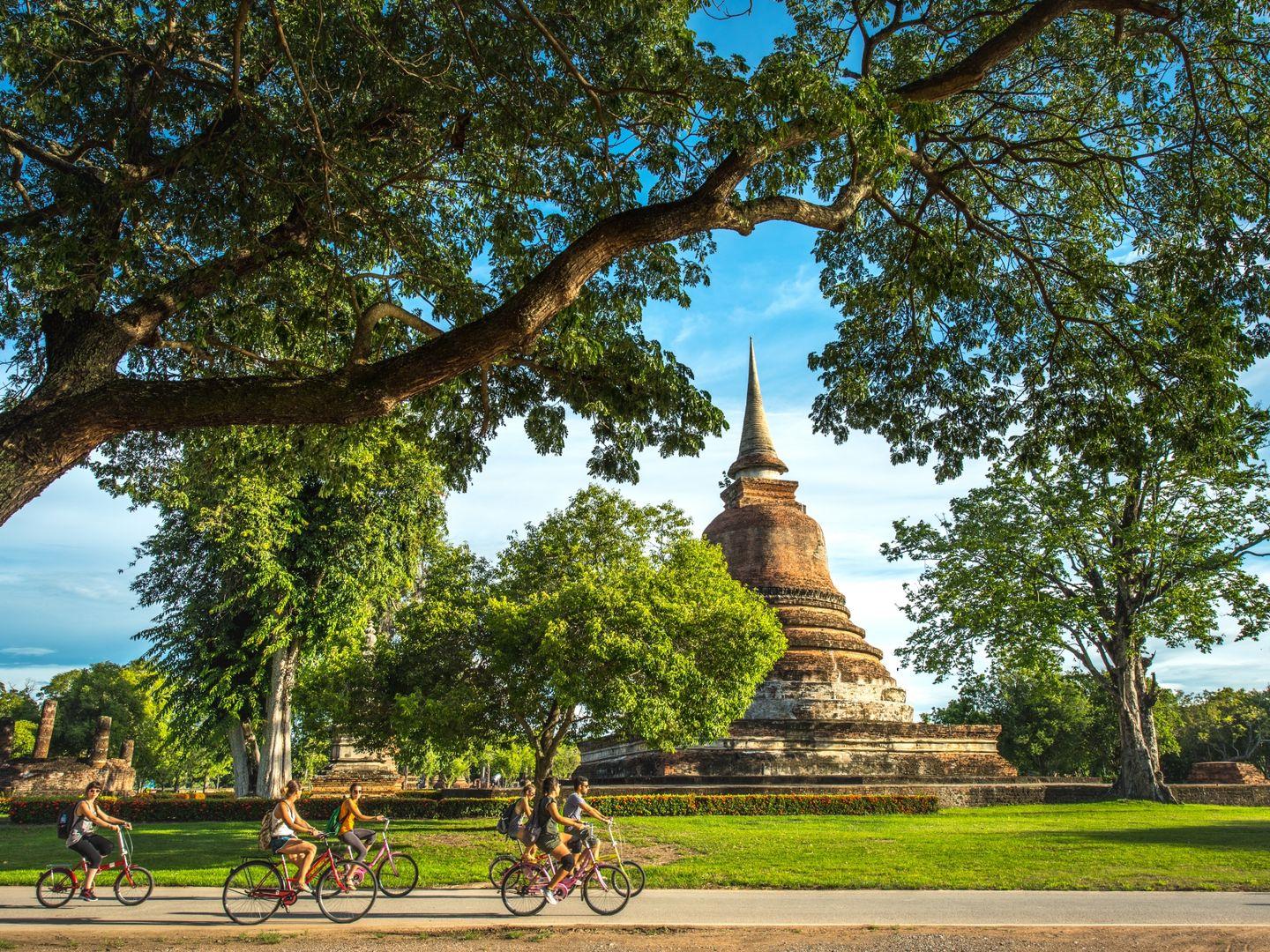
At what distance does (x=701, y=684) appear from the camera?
1678 centimetres

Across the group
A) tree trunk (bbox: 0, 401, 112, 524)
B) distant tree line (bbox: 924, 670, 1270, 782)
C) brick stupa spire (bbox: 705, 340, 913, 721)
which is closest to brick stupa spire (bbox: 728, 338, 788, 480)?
brick stupa spire (bbox: 705, 340, 913, 721)

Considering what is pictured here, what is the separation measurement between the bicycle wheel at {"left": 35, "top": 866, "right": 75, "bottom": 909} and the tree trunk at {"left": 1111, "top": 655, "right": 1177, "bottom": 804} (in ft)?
76.1

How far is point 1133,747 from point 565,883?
20.1 m

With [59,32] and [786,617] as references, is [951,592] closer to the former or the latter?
[786,617]

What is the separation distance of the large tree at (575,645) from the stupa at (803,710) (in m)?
7.15

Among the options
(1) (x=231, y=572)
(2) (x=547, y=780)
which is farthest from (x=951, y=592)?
(1) (x=231, y=572)

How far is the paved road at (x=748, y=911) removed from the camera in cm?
851

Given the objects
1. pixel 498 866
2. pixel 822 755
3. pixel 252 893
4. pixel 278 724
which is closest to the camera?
pixel 252 893

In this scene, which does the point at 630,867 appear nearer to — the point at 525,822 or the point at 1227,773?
the point at 525,822

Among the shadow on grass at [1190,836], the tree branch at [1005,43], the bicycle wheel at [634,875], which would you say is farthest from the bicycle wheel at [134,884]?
the shadow on grass at [1190,836]

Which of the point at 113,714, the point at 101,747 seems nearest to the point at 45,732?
the point at 101,747

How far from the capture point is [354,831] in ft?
31.0

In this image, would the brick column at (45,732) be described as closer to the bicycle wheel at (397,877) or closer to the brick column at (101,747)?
the brick column at (101,747)

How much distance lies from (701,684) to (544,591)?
3.46m
